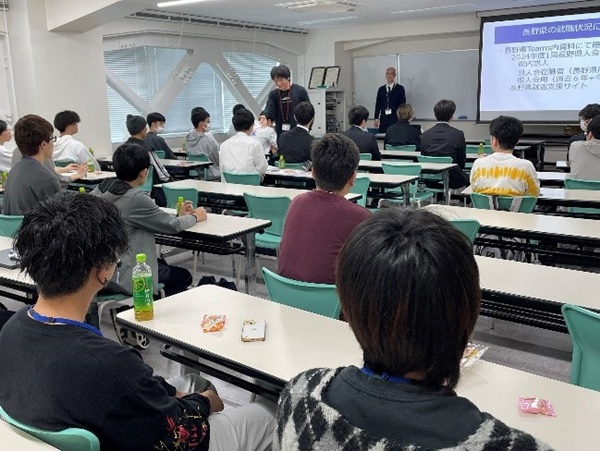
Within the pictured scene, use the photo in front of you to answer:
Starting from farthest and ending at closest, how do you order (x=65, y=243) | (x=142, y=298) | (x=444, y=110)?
(x=444, y=110) < (x=142, y=298) < (x=65, y=243)

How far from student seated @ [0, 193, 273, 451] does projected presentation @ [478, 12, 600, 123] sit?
358 inches

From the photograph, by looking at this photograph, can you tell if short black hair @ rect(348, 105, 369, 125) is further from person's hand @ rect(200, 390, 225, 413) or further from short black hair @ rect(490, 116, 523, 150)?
person's hand @ rect(200, 390, 225, 413)

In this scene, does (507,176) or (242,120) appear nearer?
(507,176)

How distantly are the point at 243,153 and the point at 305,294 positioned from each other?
11.4 feet

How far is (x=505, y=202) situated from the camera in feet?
13.0

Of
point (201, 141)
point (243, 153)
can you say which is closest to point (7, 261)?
point (243, 153)

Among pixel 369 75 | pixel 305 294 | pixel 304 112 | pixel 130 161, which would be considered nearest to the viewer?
pixel 305 294

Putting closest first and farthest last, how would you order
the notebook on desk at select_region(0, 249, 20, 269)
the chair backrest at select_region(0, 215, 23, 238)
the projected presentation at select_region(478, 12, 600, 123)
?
the notebook on desk at select_region(0, 249, 20, 269), the chair backrest at select_region(0, 215, 23, 238), the projected presentation at select_region(478, 12, 600, 123)

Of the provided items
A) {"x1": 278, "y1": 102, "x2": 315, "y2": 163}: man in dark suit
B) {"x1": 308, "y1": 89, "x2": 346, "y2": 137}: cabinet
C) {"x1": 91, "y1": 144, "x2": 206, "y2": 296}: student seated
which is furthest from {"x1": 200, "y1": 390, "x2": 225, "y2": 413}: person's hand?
{"x1": 308, "y1": 89, "x2": 346, "y2": 137}: cabinet

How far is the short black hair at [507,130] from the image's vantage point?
12.9ft

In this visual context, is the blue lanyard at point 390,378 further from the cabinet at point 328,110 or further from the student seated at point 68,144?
the cabinet at point 328,110

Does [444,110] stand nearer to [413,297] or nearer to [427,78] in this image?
[427,78]

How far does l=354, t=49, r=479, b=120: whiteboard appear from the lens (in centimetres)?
1064

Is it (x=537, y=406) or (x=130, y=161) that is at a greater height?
(x=130, y=161)
